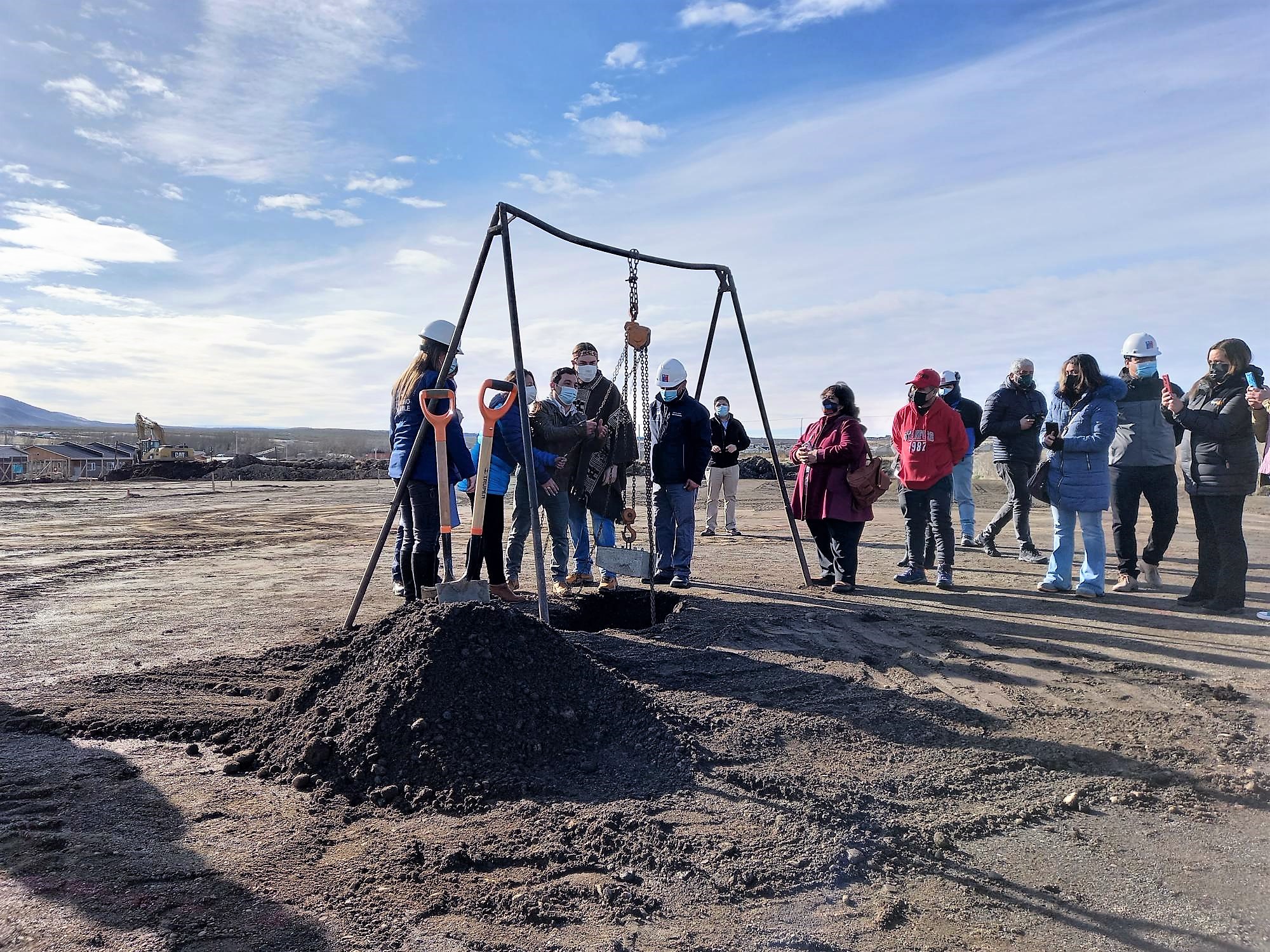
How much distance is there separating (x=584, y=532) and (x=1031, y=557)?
5171 millimetres

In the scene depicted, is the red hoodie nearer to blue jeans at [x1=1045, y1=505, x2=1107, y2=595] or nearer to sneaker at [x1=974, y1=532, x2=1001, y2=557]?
blue jeans at [x1=1045, y1=505, x2=1107, y2=595]

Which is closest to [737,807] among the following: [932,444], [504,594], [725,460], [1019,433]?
[504,594]

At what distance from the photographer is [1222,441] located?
6.07 metres

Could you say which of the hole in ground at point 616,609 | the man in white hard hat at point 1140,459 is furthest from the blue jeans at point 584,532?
the man in white hard hat at point 1140,459

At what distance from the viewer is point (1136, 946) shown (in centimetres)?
236

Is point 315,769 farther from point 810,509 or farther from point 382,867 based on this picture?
point 810,509

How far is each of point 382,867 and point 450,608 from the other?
153 cm

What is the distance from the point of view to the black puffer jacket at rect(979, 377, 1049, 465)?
8.49 m

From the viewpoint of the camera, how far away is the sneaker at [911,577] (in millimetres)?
7582

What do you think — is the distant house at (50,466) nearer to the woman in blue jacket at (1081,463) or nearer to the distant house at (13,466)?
the distant house at (13,466)

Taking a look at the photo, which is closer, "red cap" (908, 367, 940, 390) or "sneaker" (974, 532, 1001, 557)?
"red cap" (908, 367, 940, 390)

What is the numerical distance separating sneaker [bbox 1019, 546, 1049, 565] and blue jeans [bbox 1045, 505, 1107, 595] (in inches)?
68.3

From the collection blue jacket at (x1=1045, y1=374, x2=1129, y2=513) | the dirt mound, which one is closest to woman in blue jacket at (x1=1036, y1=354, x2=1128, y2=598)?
blue jacket at (x1=1045, y1=374, x2=1129, y2=513)

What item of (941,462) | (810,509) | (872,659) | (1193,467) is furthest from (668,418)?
(1193,467)
